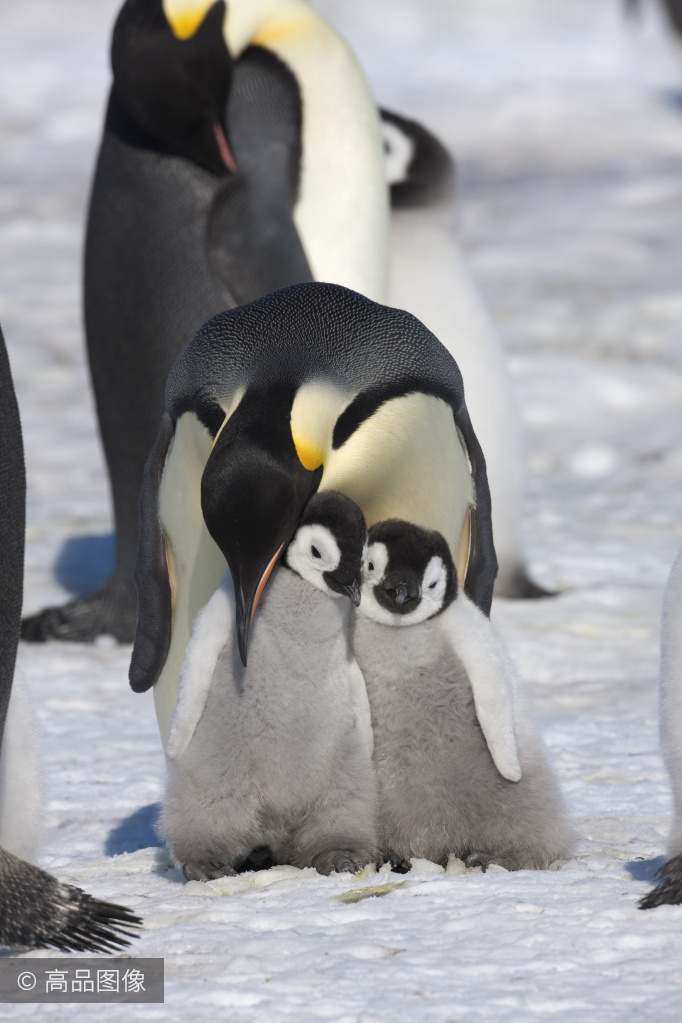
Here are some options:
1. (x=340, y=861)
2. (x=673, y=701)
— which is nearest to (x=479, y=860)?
(x=340, y=861)

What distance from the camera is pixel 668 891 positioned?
6.39ft

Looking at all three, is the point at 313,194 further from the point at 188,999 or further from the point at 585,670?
the point at 188,999

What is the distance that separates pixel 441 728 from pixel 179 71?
99.5 inches

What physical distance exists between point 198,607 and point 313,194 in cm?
204

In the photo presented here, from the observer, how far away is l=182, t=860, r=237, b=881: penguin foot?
7.61 feet

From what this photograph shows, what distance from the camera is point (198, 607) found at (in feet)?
8.68

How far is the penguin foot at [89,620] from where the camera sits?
4574 mm

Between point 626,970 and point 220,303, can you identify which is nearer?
point 626,970

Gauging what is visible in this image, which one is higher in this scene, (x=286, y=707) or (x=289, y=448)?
(x=289, y=448)

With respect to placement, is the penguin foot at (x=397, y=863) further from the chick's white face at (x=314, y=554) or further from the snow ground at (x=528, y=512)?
the chick's white face at (x=314, y=554)

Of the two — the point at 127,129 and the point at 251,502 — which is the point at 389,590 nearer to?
the point at 251,502

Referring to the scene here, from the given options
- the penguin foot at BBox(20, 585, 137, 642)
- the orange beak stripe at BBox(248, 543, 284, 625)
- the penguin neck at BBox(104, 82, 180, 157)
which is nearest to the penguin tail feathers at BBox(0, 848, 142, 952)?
the orange beak stripe at BBox(248, 543, 284, 625)

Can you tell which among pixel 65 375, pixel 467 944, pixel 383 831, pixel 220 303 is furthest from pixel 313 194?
pixel 65 375

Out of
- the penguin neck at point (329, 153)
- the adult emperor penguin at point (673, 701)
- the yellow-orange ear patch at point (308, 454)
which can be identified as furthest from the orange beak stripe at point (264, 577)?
the penguin neck at point (329, 153)
